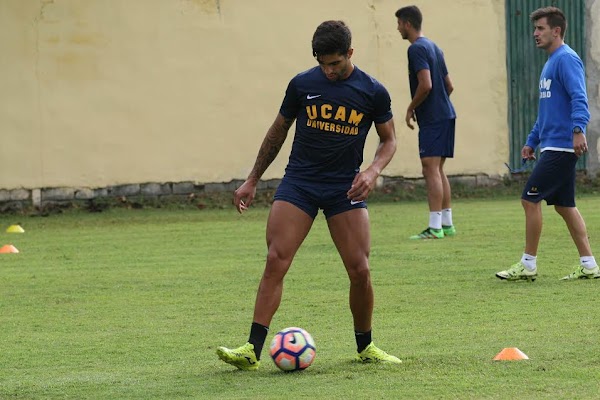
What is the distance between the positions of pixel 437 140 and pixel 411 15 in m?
1.41

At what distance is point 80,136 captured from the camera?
1905 centimetres

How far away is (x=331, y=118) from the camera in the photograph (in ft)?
23.7

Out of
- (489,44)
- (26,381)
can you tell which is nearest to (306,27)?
(489,44)

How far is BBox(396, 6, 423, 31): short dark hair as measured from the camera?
14250 millimetres

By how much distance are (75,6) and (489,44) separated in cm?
644

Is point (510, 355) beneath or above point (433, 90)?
beneath

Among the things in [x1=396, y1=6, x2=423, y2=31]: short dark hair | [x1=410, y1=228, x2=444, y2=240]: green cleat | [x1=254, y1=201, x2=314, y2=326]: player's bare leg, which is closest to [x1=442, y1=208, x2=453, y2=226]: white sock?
[x1=410, y1=228, x2=444, y2=240]: green cleat

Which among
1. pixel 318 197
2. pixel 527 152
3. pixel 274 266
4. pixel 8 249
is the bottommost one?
pixel 8 249

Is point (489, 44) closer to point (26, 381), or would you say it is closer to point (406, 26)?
point (406, 26)

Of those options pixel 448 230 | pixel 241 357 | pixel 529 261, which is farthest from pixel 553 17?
pixel 241 357

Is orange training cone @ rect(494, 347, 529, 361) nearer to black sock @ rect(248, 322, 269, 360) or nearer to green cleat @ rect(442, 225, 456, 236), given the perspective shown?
black sock @ rect(248, 322, 269, 360)

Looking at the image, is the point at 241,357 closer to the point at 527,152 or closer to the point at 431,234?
the point at 527,152

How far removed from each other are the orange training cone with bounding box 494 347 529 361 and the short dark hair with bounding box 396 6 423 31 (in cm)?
763

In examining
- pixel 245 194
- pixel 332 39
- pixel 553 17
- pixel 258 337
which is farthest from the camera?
pixel 553 17
